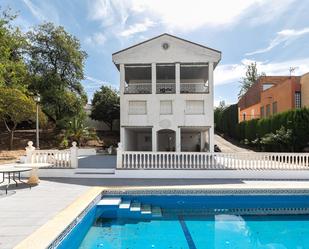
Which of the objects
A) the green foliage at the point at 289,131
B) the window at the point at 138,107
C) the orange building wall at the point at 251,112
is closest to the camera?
the window at the point at 138,107

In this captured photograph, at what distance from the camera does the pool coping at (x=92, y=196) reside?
6.20m

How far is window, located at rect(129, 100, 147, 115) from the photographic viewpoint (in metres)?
23.6

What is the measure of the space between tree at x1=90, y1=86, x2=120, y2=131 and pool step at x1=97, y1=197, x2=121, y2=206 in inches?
1253

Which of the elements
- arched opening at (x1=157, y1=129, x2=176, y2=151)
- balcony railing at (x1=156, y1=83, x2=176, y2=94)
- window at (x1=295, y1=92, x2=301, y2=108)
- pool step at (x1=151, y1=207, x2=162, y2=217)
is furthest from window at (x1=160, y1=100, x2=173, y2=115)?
window at (x1=295, y1=92, x2=301, y2=108)

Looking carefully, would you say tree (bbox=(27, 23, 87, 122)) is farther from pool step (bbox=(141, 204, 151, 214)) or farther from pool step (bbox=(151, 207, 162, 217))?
pool step (bbox=(151, 207, 162, 217))

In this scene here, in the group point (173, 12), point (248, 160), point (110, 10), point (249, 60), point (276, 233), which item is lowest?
point (276, 233)

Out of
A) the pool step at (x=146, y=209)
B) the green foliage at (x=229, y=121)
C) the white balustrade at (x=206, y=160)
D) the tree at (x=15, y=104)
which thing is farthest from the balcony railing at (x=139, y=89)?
the green foliage at (x=229, y=121)

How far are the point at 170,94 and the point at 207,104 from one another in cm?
285

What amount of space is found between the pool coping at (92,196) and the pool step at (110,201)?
0.20 metres

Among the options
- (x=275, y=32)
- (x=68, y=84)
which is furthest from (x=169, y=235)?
(x=68, y=84)

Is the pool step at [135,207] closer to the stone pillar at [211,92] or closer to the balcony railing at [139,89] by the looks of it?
the stone pillar at [211,92]

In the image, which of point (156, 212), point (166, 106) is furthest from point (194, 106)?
point (156, 212)

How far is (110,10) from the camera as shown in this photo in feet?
63.4

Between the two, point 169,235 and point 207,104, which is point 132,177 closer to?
point 169,235
